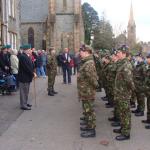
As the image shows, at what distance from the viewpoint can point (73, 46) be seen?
57.9m

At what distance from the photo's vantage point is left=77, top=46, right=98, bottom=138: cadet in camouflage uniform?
9.91 m

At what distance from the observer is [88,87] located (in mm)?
10008

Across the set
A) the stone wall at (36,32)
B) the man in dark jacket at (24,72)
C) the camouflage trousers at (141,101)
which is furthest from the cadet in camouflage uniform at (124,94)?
the stone wall at (36,32)

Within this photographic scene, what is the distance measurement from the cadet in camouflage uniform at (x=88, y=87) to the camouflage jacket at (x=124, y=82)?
0.56m

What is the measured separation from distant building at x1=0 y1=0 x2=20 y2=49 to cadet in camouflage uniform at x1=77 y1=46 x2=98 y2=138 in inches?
690

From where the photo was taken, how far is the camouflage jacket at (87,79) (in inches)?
391

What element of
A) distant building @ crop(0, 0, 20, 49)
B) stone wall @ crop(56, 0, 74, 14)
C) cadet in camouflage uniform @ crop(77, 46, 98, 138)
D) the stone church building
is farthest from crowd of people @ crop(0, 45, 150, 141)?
stone wall @ crop(56, 0, 74, 14)

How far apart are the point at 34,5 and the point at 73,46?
1352 centimetres

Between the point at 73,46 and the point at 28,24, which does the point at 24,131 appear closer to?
the point at 73,46

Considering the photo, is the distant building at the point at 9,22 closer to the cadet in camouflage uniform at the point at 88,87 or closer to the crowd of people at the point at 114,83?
the crowd of people at the point at 114,83

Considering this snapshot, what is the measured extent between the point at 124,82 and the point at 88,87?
86 centimetres

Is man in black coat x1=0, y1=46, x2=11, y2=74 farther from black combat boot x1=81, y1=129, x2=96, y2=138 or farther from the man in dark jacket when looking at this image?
black combat boot x1=81, y1=129, x2=96, y2=138

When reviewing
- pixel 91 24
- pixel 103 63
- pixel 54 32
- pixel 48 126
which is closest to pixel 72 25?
pixel 54 32

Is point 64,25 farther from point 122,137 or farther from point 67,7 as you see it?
point 122,137
